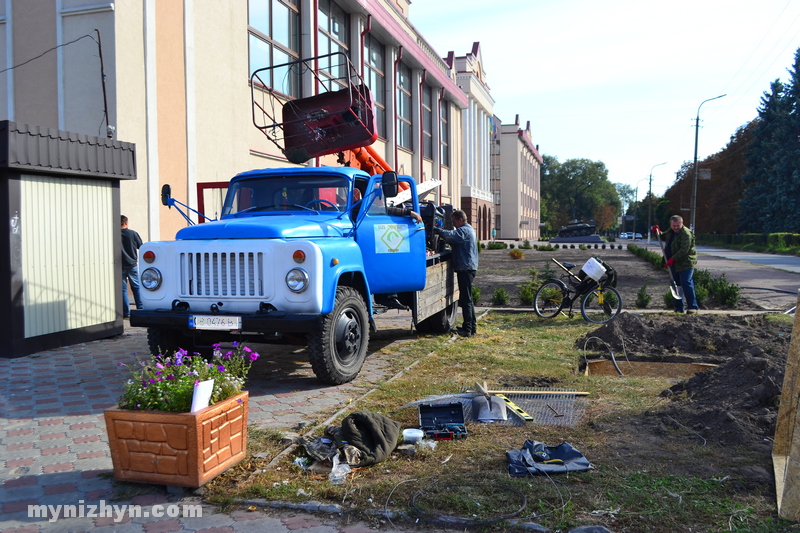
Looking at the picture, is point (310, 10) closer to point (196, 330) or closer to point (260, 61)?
point (260, 61)

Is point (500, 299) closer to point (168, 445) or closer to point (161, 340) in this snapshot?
point (161, 340)

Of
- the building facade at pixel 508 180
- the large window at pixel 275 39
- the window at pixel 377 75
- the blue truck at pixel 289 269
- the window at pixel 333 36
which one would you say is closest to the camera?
the blue truck at pixel 289 269

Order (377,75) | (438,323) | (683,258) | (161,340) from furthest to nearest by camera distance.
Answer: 1. (377,75)
2. (683,258)
3. (438,323)
4. (161,340)

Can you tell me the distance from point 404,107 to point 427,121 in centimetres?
469

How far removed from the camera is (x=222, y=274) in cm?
658

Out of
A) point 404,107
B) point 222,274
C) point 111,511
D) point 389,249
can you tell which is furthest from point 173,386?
point 404,107

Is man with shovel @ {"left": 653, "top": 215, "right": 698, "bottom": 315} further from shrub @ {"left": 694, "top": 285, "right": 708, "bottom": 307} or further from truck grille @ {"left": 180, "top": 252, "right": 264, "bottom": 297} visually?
truck grille @ {"left": 180, "top": 252, "right": 264, "bottom": 297}

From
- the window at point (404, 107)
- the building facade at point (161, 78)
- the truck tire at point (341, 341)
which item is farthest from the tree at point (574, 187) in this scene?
the truck tire at point (341, 341)

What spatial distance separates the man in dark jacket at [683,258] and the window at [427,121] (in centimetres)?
2345

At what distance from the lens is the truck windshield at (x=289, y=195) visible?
7754 mm

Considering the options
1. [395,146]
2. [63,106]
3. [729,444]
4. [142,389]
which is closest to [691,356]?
[729,444]

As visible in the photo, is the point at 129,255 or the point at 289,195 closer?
the point at 289,195

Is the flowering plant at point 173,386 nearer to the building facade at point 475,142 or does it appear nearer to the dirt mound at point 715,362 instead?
the dirt mound at point 715,362

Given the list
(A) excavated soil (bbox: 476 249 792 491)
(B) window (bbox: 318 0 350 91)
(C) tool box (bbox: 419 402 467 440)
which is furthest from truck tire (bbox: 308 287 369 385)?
(B) window (bbox: 318 0 350 91)
